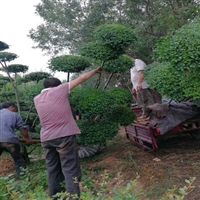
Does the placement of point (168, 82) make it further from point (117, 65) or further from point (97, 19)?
point (97, 19)

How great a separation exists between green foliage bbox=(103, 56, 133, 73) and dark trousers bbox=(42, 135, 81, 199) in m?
2.02

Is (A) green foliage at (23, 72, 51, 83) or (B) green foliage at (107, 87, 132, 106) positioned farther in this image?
(A) green foliage at (23, 72, 51, 83)

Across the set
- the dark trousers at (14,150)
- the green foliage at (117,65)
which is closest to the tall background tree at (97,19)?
the green foliage at (117,65)

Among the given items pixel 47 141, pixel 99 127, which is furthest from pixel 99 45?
pixel 47 141

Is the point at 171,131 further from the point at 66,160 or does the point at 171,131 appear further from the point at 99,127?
the point at 66,160

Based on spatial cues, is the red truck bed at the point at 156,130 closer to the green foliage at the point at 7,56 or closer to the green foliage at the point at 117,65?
the green foliage at the point at 117,65

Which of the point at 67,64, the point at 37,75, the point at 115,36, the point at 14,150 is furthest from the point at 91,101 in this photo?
the point at 37,75

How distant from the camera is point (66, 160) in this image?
3086mm

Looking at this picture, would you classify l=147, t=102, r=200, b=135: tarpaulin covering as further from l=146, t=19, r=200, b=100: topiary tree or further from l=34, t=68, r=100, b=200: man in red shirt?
l=34, t=68, r=100, b=200: man in red shirt

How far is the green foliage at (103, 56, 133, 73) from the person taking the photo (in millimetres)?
4766

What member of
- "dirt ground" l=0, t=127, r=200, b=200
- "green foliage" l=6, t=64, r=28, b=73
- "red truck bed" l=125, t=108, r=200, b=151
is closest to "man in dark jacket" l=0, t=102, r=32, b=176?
"dirt ground" l=0, t=127, r=200, b=200

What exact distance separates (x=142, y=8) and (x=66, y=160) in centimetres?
755

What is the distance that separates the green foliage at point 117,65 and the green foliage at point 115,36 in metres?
0.63

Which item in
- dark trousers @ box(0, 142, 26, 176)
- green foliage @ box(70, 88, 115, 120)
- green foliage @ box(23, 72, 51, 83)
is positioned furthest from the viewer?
green foliage @ box(23, 72, 51, 83)
